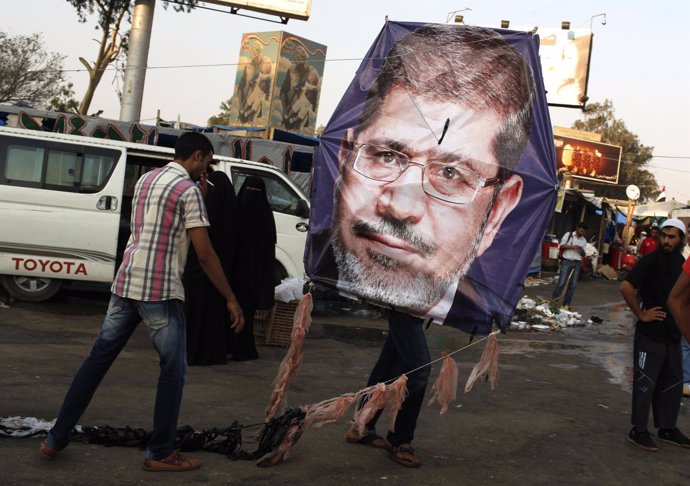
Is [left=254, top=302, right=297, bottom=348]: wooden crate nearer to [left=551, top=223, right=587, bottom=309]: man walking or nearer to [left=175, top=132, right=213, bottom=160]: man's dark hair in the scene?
[left=175, top=132, right=213, bottom=160]: man's dark hair

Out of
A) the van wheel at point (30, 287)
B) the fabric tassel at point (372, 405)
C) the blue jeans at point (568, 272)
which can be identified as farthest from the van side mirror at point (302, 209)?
the blue jeans at point (568, 272)

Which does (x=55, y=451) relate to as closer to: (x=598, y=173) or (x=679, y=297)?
(x=679, y=297)

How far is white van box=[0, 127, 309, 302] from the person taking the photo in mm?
9883

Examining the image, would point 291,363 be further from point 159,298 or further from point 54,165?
point 54,165

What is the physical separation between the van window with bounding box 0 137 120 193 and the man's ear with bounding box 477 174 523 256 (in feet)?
21.3

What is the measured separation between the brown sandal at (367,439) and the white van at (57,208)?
5630 millimetres

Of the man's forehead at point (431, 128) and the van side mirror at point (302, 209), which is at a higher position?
the man's forehead at point (431, 128)

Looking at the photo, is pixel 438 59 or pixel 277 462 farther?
pixel 438 59

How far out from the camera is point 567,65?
3538cm

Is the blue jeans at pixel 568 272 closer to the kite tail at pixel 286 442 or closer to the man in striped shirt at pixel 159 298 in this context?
the kite tail at pixel 286 442

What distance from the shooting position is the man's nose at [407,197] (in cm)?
506

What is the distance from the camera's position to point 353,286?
5133 mm

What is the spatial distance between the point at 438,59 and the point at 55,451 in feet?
10.5

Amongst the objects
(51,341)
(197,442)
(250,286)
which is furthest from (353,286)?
(51,341)
